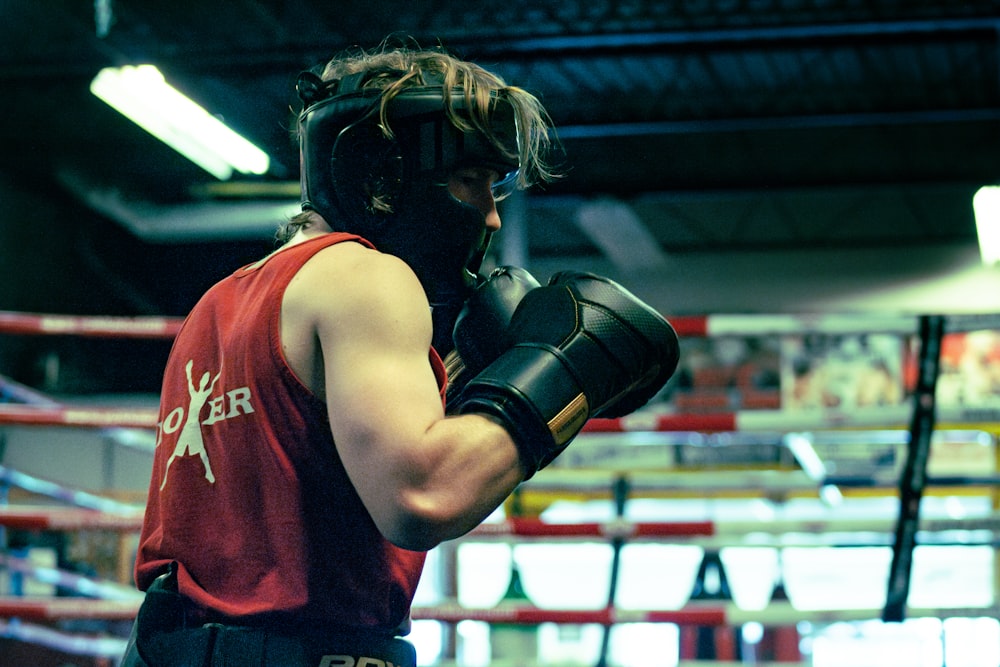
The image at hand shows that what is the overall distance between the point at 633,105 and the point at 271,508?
7.18 meters

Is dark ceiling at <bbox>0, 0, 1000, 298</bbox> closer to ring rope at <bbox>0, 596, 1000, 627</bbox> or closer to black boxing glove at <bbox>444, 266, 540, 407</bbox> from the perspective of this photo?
ring rope at <bbox>0, 596, 1000, 627</bbox>

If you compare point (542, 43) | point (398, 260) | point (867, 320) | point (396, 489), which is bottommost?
point (396, 489)

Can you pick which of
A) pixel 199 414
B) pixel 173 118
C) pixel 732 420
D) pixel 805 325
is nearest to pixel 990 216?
→ pixel 805 325

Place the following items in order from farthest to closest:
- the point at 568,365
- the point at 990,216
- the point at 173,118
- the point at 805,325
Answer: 1. the point at 173,118
2. the point at 990,216
3. the point at 805,325
4. the point at 568,365

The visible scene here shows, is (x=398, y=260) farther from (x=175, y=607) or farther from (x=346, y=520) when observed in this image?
(x=175, y=607)

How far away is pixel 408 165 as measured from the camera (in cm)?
148

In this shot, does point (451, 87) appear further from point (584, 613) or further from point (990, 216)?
point (990, 216)

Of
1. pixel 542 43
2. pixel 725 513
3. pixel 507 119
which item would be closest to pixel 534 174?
pixel 507 119

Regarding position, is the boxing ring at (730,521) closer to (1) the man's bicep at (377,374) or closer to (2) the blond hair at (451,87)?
(2) the blond hair at (451,87)

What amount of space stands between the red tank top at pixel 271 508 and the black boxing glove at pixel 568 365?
0.10 m

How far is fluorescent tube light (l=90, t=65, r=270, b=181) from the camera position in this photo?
6.99 metres

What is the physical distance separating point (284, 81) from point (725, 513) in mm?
4715

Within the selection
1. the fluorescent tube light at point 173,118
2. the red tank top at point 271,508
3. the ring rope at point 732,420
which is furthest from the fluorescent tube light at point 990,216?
the red tank top at point 271,508

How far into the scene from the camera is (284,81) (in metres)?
7.61
